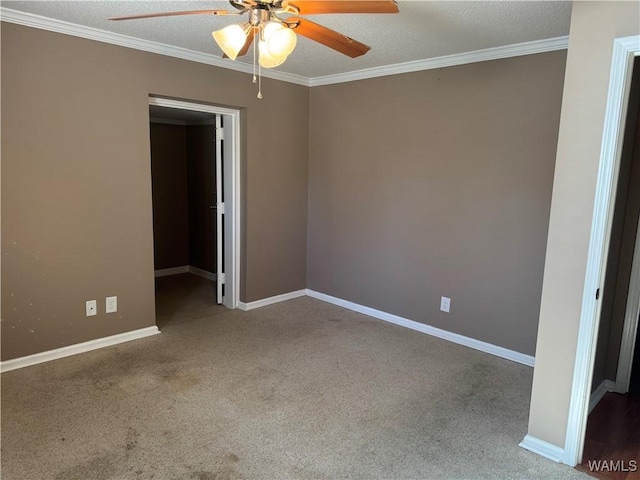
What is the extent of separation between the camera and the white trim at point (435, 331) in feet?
11.1

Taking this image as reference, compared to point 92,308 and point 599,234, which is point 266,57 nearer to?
point 599,234

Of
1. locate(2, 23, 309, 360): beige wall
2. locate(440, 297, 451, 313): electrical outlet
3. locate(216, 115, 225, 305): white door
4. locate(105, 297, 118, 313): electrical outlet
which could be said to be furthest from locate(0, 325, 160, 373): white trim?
locate(440, 297, 451, 313): electrical outlet

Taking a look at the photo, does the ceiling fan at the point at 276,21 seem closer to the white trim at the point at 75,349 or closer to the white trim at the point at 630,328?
the white trim at the point at 630,328

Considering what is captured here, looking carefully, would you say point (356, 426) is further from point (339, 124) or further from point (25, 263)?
point (339, 124)

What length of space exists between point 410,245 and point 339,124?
4.71 feet

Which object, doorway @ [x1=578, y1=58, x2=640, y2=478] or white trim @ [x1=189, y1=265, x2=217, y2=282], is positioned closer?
doorway @ [x1=578, y1=58, x2=640, y2=478]

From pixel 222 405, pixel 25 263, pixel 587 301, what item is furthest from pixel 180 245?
pixel 587 301

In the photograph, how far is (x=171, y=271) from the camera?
577cm

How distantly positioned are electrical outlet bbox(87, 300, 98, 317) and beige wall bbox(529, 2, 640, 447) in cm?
308

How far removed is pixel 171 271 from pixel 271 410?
3633 mm

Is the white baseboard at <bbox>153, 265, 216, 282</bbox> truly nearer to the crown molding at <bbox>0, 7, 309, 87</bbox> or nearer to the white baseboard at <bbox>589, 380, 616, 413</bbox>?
the crown molding at <bbox>0, 7, 309, 87</bbox>

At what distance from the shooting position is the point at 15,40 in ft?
9.18

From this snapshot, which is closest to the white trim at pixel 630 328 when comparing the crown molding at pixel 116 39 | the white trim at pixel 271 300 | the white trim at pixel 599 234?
the white trim at pixel 599 234

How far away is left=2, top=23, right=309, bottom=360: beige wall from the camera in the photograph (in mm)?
2900
